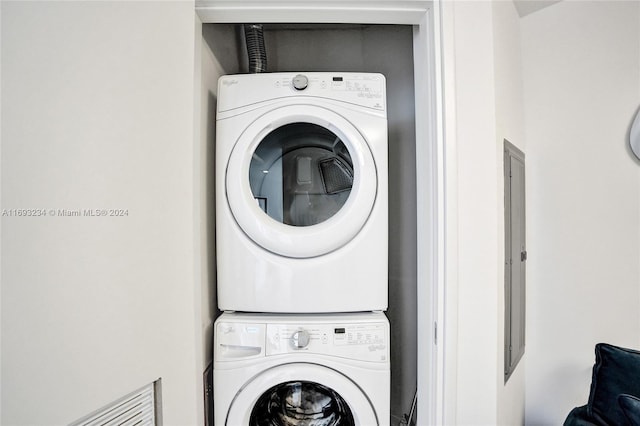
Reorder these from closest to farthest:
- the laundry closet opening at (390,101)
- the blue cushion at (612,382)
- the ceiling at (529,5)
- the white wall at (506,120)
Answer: the blue cushion at (612,382) → the white wall at (506,120) → the laundry closet opening at (390,101) → the ceiling at (529,5)

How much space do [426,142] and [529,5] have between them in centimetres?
96

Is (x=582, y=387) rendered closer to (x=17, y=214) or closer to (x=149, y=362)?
(x=149, y=362)

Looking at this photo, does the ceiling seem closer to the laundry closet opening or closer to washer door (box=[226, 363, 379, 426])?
the laundry closet opening

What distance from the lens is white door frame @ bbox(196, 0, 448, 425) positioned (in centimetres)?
110

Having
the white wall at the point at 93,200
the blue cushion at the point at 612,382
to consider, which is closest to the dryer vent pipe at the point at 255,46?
the white wall at the point at 93,200

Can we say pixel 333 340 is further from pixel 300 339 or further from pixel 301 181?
pixel 301 181

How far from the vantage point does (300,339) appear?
3.76 feet

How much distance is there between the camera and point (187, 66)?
0.99m

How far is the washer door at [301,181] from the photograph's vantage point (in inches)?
47.1

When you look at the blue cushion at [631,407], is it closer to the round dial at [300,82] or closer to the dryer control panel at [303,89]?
the dryer control panel at [303,89]

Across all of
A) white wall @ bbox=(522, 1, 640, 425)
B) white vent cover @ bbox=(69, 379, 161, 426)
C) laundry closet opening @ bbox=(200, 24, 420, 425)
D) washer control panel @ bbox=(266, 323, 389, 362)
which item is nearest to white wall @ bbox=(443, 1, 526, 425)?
washer control panel @ bbox=(266, 323, 389, 362)

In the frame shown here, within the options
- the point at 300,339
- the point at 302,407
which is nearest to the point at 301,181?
the point at 300,339

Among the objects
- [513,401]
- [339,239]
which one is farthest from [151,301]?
[513,401]

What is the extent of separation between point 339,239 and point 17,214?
0.88 meters
